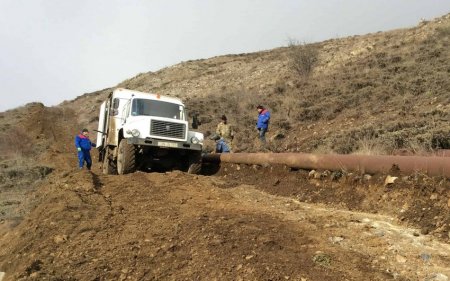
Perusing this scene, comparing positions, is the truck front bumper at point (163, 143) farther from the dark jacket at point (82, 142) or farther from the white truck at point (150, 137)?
the dark jacket at point (82, 142)

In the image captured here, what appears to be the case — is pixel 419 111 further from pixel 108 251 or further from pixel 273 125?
pixel 108 251

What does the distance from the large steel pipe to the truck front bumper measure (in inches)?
68.7

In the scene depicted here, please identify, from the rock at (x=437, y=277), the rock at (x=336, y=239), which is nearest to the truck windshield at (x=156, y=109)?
the rock at (x=336, y=239)

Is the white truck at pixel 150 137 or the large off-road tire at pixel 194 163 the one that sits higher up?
the white truck at pixel 150 137

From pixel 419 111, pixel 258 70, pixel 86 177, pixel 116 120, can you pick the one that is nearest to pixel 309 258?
pixel 86 177

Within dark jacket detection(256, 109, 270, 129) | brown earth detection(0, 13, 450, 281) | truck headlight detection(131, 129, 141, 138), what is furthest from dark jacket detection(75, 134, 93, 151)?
dark jacket detection(256, 109, 270, 129)

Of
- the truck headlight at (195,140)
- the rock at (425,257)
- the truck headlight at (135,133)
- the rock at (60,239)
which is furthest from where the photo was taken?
the truck headlight at (195,140)

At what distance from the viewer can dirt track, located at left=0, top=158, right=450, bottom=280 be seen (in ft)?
13.9

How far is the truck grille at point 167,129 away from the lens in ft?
37.6

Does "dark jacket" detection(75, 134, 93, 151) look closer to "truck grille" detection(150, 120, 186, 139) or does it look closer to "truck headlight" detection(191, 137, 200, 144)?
"truck grille" detection(150, 120, 186, 139)

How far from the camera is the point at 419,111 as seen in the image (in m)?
13.9

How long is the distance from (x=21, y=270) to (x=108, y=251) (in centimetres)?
89

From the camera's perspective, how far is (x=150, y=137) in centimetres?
1130

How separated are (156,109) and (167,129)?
983 mm
